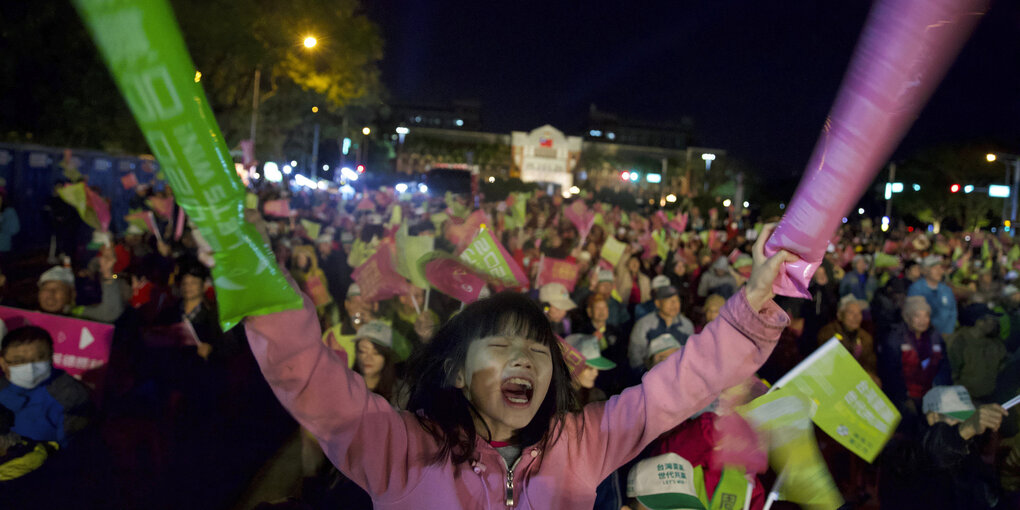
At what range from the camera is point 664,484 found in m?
3.09

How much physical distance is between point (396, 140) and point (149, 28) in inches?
4395

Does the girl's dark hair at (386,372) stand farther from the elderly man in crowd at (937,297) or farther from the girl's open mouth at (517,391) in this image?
the elderly man in crowd at (937,297)

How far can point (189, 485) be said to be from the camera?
17.4 feet

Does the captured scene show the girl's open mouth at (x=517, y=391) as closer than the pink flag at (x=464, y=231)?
Yes

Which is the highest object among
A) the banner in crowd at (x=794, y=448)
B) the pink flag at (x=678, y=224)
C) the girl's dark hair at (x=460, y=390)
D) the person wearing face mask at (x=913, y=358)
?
the girl's dark hair at (x=460, y=390)

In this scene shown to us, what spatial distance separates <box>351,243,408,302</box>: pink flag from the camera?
681 cm

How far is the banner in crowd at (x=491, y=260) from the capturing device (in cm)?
594

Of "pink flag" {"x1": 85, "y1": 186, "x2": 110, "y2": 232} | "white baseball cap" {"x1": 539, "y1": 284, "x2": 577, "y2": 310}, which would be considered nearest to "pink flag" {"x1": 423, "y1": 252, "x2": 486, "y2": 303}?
"white baseball cap" {"x1": 539, "y1": 284, "x2": 577, "y2": 310}

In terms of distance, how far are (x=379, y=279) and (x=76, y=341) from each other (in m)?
2.60

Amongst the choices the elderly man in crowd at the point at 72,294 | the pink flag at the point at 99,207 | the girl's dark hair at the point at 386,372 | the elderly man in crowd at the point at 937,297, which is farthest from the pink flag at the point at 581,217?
the girl's dark hair at the point at 386,372

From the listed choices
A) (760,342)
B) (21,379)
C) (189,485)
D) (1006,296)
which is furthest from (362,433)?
(1006,296)

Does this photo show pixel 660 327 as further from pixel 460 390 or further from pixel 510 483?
pixel 510 483

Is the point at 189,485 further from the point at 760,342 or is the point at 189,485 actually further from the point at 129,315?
the point at 760,342

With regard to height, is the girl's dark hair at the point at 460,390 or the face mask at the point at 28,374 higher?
the girl's dark hair at the point at 460,390
